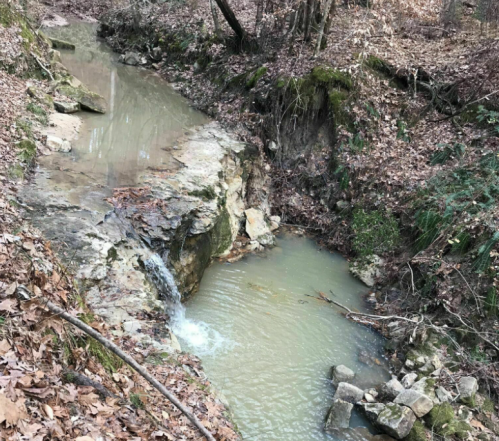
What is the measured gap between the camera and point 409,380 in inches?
247

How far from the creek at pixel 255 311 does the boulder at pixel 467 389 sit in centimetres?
119

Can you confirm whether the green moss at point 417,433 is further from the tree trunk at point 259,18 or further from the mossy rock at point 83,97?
the tree trunk at point 259,18

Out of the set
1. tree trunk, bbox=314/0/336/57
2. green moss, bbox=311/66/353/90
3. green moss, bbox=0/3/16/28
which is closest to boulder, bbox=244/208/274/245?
green moss, bbox=311/66/353/90

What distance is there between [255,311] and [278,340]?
76 cm

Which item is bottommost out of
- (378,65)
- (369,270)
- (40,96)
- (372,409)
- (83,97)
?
(372,409)

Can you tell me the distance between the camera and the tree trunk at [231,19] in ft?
40.6

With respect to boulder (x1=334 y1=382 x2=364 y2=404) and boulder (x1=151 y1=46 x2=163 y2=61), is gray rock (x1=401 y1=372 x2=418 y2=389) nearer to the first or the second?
boulder (x1=334 y1=382 x2=364 y2=404)

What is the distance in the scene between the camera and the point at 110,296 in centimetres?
530

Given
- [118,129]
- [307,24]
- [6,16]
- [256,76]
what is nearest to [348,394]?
[118,129]

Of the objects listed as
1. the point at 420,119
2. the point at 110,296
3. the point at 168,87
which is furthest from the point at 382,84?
the point at 110,296

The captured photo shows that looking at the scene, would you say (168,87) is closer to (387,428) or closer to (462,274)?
(462,274)

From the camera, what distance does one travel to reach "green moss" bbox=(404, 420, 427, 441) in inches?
212

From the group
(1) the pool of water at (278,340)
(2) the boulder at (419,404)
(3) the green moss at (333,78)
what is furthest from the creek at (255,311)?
(3) the green moss at (333,78)

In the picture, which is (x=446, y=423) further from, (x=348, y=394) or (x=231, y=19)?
(x=231, y=19)
